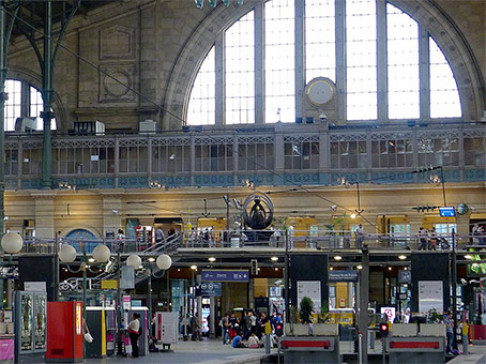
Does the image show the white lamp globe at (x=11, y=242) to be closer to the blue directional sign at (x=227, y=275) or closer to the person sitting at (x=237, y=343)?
the person sitting at (x=237, y=343)

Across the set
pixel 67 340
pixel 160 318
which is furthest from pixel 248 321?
pixel 67 340

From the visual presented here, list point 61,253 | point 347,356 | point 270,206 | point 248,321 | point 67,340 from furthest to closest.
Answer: point 270,206 < point 248,321 < point 347,356 < point 61,253 < point 67,340

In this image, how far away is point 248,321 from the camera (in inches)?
1810

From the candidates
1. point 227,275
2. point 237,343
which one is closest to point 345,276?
point 227,275

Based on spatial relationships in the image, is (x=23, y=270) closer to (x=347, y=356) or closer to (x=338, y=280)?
(x=347, y=356)

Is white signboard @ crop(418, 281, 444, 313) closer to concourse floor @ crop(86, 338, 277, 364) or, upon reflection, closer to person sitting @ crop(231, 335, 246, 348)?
concourse floor @ crop(86, 338, 277, 364)

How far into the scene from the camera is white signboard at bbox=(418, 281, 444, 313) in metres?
36.7

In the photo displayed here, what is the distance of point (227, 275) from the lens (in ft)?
150

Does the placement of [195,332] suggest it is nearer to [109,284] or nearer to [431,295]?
[109,284]

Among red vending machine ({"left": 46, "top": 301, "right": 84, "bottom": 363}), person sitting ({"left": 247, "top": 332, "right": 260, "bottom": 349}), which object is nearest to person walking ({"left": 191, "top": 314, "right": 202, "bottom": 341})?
person sitting ({"left": 247, "top": 332, "right": 260, "bottom": 349})

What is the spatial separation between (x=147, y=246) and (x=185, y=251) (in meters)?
2.36

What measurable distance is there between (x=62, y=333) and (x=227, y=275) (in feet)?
55.4

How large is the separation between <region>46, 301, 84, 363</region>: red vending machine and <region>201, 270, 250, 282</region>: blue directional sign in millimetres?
16296

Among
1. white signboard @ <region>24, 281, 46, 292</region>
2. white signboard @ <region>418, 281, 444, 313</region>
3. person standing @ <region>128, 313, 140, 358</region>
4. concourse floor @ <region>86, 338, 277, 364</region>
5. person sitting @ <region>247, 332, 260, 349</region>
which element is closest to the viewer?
concourse floor @ <region>86, 338, 277, 364</region>
